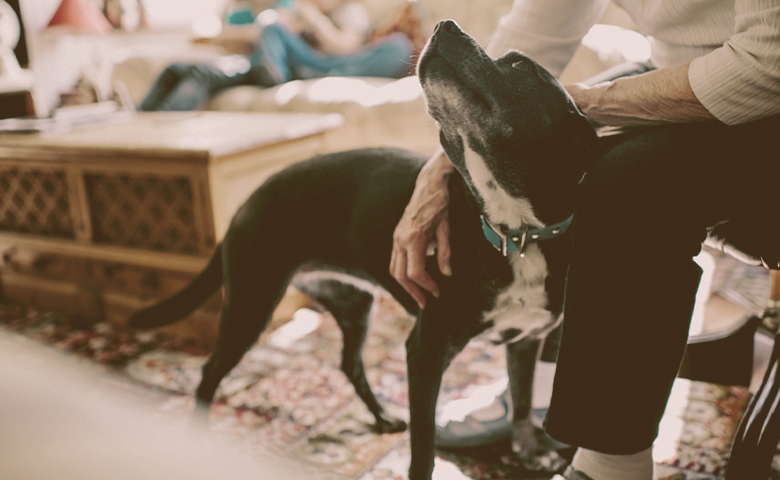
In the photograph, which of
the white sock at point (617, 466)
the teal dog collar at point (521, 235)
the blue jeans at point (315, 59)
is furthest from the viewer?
the blue jeans at point (315, 59)

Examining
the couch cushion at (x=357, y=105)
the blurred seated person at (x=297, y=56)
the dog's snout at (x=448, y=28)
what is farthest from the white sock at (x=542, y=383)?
the blurred seated person at (x=297, y=56)

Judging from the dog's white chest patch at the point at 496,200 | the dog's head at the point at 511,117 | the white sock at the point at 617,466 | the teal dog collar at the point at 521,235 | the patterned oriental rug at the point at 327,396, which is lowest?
the patterned oriental rug at the point at 327,396

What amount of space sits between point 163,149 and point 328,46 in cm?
175

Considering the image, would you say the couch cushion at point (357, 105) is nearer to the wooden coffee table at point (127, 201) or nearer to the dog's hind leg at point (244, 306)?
the wooden coffee table at point (127, 201)

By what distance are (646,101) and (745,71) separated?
0.11 metres

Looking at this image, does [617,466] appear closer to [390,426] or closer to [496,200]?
[496,200]

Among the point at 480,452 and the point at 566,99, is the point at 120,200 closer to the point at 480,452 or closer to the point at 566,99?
the point at 480,452

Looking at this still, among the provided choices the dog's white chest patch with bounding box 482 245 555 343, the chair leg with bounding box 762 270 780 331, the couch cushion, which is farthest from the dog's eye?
the couch cushion

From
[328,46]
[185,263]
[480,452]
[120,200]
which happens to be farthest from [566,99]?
[328,46]

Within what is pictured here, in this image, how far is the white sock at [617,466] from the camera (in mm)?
790

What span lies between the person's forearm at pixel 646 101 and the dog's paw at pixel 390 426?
0.74 meters

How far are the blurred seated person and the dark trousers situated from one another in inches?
82.9

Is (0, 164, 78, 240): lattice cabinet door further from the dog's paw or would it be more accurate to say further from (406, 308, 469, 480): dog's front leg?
(406, 308, 469, 480): dog's front leg

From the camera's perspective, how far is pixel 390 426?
4.25 feet
